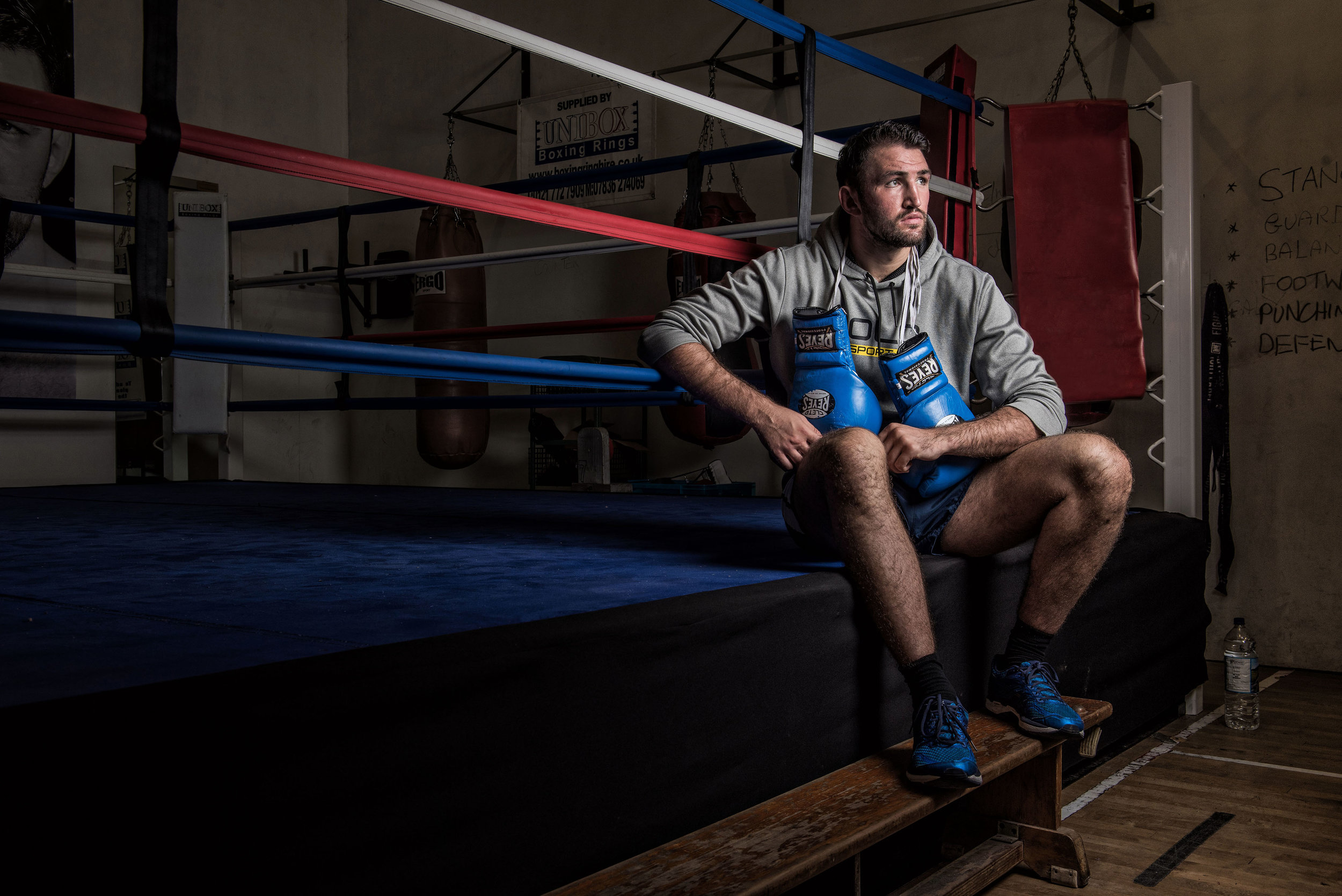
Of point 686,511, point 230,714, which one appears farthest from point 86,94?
point 230,714

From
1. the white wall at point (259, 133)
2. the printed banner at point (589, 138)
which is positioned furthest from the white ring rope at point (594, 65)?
the white wall at point (259, 133)

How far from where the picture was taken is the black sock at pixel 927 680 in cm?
128

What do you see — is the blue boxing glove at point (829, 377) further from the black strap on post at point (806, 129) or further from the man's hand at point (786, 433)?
the black strap on post at point (806, 129)

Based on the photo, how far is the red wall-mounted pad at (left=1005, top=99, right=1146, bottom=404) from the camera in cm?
258

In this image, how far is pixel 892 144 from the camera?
1.63m

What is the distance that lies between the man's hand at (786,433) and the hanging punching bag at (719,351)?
222 cm

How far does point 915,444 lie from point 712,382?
0.34 metres

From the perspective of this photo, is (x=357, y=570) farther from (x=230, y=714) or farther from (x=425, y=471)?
(x=425, y=471)

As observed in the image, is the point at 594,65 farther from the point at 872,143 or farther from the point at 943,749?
the point at 943,749

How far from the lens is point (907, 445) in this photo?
142 centimetres

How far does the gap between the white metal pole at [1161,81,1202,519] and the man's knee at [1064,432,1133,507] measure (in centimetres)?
130

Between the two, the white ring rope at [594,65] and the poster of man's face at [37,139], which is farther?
the poster of man's face at [37,139]

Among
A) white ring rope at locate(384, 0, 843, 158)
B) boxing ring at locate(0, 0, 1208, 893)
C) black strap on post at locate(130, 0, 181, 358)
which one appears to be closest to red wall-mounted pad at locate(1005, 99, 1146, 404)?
boxing ring at locate(0, 0, 1208, 893)

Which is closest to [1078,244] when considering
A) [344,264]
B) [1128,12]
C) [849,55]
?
[849,55]
